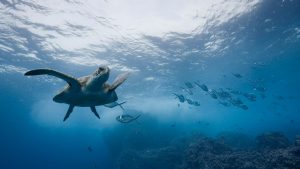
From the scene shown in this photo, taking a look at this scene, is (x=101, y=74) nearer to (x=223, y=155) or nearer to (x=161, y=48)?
(x=223, y=155)

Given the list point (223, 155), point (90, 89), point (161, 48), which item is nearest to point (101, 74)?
point (90, 89)

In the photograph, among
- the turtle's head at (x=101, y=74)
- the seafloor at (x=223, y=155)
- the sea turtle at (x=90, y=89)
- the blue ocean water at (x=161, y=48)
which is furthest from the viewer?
the blue ocean water at (x=161, y=48)

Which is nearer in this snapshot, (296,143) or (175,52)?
(296,143)

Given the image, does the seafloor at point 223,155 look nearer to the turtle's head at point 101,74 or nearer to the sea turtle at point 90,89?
the sea turtle at point 90,89

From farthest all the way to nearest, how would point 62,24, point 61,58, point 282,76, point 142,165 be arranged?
point 282,76, point 61,58, point 142,165, point 62,24

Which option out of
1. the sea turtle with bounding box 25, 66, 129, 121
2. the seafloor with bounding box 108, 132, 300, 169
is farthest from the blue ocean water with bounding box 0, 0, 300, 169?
the sea turtle with bounding box 25, 66, 129, 121

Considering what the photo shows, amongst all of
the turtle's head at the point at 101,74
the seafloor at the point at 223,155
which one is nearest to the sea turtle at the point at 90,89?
the turtle's head at the point at 101,74

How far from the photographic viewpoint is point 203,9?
49.8ft

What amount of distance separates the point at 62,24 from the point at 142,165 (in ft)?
45.4

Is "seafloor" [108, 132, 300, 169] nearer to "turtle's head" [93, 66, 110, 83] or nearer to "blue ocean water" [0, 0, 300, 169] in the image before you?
"blue ocean water" [0, 0, 300, 169]

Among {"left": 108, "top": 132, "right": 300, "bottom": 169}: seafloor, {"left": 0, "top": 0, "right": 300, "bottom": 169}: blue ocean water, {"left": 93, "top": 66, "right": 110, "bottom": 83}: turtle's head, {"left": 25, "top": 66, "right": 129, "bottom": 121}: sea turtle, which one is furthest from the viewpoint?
{"left": 0, "top": 0, "right": 300, "bottom": 169}: blue ocean water

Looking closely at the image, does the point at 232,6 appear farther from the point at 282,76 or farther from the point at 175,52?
the point at 282,76

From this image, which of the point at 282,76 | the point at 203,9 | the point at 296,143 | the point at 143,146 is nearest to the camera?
the point at 296,143

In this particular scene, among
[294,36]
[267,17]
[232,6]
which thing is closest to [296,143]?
[232,6]
